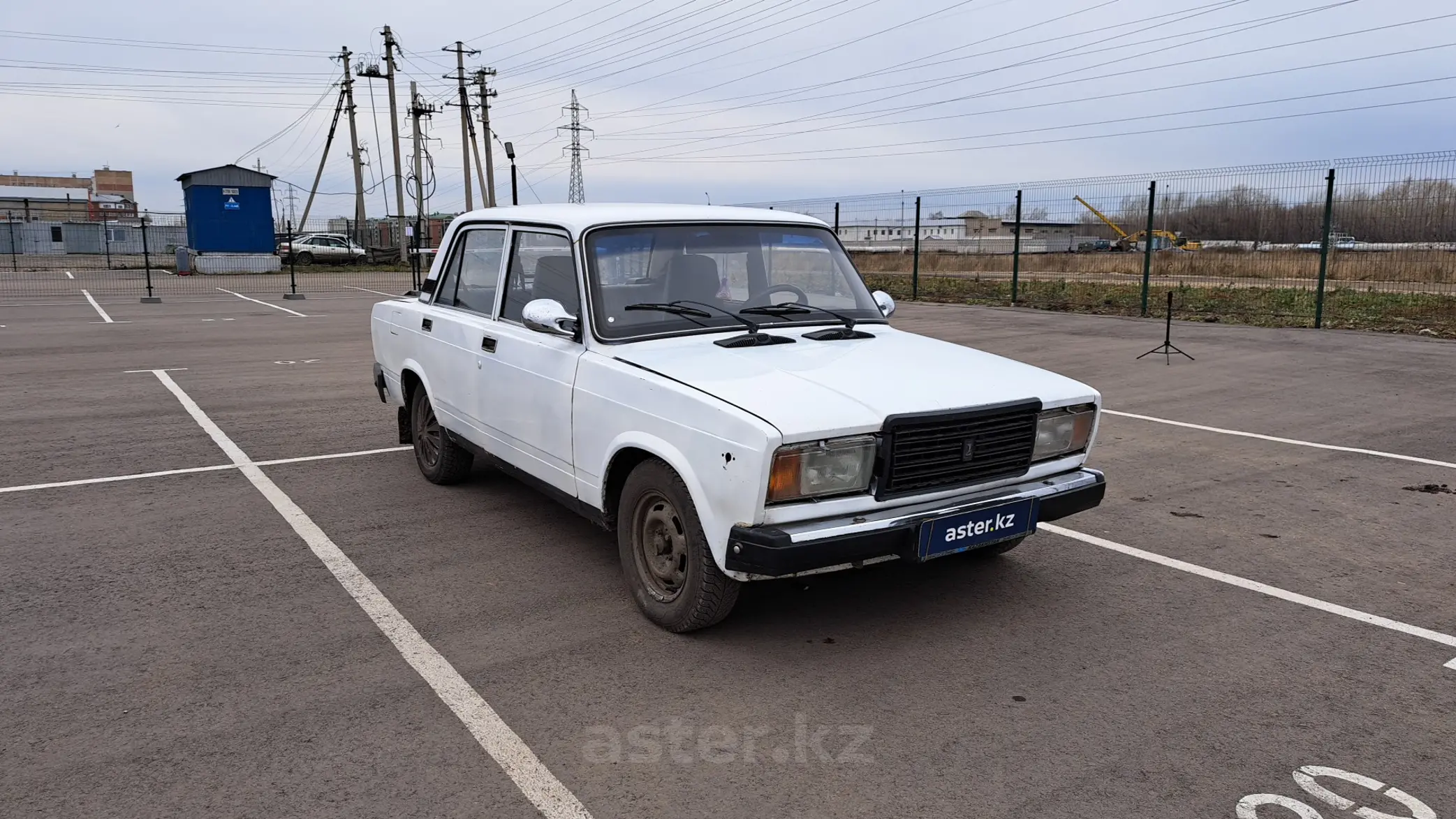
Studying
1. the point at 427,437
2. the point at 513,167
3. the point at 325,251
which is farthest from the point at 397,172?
the point at 427,437

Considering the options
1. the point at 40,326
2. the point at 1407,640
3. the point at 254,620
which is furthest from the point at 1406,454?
the point at 40,326

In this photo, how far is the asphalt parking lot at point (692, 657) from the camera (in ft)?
10.1

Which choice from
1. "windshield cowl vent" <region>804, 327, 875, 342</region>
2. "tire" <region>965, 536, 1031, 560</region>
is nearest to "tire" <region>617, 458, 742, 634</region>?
"windshield cowl vent" <region>804, 327, 875, 342</region>

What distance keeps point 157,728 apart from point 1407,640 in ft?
15.3

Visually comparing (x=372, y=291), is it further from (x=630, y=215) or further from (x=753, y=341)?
(x=753, y=341)

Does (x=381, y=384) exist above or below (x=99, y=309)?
above

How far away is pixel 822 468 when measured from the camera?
12.5ft

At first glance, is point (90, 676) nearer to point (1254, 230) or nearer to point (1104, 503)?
point (1104, 503)

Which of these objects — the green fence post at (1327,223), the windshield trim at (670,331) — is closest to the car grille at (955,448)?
the windshield trim at (670,331)

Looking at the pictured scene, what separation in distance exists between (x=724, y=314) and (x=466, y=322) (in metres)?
1.66

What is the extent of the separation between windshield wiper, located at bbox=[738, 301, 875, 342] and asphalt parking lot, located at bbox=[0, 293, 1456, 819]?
0.72m

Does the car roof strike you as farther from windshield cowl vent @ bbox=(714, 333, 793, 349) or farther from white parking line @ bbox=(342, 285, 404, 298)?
white parking line @ bbox=(342, 285, 404, 298)

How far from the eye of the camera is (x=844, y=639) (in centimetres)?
418

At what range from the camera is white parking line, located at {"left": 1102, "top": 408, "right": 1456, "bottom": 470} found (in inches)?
284
